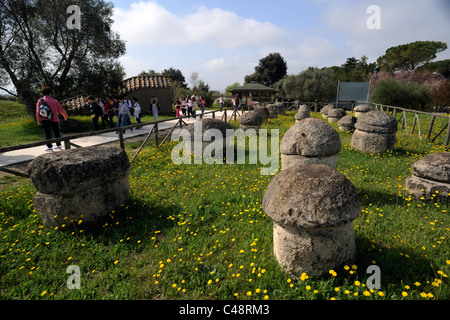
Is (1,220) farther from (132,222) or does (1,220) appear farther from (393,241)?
(393,241)

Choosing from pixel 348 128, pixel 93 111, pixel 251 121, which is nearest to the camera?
pixel 93 111

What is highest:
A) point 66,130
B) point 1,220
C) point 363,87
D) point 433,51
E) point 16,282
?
point 433,51

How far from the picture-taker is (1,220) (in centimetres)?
453

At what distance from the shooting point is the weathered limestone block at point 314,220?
8.86 ft

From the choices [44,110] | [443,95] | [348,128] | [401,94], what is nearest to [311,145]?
[44,110]

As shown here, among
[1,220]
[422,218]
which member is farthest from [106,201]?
[422,218]

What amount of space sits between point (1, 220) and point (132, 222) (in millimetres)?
2502

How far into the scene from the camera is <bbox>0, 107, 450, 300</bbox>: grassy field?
2916 mm

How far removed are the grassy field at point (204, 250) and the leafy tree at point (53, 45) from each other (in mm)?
10281

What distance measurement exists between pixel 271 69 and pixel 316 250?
177 ft

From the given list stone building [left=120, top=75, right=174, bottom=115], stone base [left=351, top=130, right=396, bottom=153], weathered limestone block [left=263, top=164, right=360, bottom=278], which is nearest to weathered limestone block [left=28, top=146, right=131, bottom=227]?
weathered limestone block [left=263, top=164, right=360, bottom=278]

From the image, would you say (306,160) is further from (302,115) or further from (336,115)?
(336,115)

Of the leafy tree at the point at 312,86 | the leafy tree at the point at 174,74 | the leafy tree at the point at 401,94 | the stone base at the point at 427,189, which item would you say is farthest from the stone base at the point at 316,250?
the leafy tree at the point at 174,74

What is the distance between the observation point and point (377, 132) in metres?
8.05
